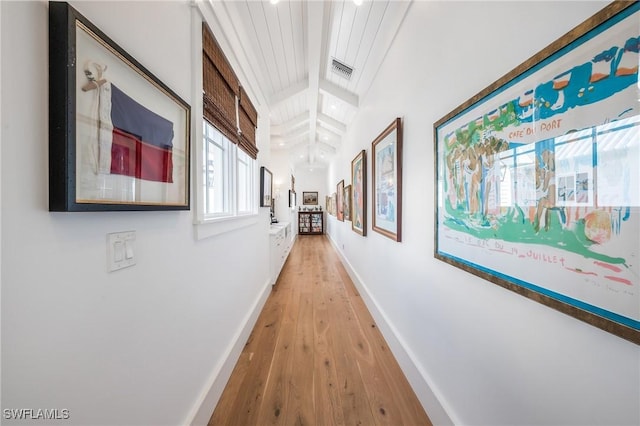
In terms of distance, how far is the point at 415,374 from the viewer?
144 cm

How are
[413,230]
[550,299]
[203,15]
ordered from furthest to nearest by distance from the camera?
1. [413,230]
2. [203,15]
3. [550,299]

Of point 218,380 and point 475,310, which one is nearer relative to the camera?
point 475,310

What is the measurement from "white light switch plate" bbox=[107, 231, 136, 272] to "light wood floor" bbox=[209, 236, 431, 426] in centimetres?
120

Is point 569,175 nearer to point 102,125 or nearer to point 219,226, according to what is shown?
point 102,125

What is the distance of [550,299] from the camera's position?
0.63m

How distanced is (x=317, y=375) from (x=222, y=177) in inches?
69.0

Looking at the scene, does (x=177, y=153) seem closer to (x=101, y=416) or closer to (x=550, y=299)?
(x=101, y=416)

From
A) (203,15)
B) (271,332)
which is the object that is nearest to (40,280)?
(203,15)

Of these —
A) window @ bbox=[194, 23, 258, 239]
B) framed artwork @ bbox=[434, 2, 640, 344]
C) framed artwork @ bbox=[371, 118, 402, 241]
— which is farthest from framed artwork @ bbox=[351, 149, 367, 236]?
framed artwork @ bbox=[434, 2, 640, 344]

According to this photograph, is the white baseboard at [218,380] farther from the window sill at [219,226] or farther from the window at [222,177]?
the window at [222,177]

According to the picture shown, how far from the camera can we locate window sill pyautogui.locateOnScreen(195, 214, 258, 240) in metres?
1.25

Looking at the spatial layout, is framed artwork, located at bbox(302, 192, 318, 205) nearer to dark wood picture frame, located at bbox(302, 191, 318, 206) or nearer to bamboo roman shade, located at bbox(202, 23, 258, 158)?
dark wood picture frame, located at bbox(302, 191, 318, 206)

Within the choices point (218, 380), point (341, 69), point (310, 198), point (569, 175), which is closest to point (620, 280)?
point (569, 175)

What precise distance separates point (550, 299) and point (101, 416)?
1.41 metres
